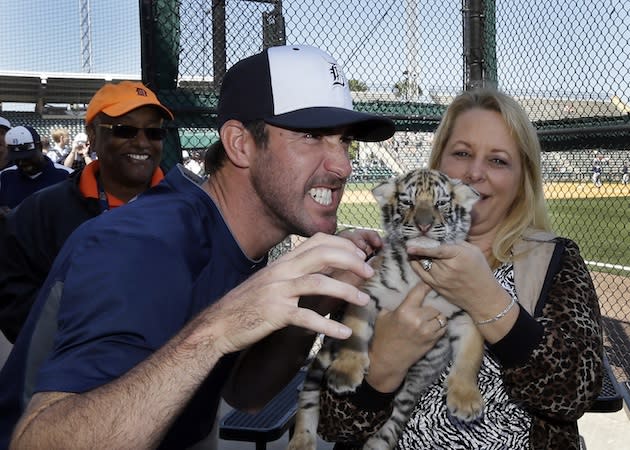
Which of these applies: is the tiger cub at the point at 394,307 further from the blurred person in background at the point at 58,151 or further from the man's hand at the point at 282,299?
the blurred person in background at the point at 58,151

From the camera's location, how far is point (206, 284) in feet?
5.63

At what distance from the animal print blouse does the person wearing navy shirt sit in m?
0.30

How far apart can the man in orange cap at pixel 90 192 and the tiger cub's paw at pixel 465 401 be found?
1.89 metres

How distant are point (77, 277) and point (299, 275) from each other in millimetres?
463

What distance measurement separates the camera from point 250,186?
191 centimetres

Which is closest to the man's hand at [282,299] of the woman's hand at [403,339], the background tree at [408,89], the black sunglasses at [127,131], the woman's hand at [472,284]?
the woman's hand at [472,284]

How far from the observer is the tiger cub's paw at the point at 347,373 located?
216cm

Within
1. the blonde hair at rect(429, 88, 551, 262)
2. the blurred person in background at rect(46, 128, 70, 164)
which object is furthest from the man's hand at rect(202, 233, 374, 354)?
the blurred person in background at rect(46, 128, 70, 164)

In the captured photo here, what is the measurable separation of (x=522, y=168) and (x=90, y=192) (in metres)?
2.14

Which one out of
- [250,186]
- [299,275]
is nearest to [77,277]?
[299,275]

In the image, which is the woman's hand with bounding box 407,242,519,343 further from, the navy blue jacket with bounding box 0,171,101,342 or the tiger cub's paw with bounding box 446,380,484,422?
the navy blue jacket with bounding box 0,171,101,342

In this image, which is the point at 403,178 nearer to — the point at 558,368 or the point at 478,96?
the point at 478,96

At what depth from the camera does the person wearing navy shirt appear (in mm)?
1239

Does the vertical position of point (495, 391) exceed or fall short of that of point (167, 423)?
it falls short
